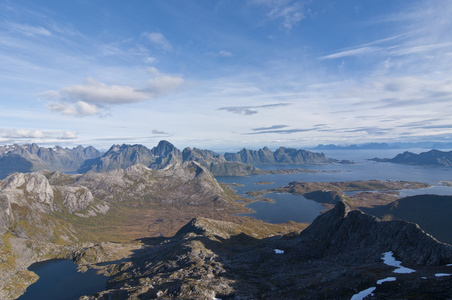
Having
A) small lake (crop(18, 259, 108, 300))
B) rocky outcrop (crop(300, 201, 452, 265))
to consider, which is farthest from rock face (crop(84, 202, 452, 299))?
small lake (crop(18, 259, 108, 300))

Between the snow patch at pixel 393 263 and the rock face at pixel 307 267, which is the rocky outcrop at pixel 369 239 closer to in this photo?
the rock face at pixel 307 267

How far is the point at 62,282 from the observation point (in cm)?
14975

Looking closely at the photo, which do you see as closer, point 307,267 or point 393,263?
point 393,263

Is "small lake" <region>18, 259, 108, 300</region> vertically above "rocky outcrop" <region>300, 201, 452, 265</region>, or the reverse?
"rocky outcrop" <region>300, 201, 452, 265</region>

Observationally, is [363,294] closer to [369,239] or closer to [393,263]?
[393,263]

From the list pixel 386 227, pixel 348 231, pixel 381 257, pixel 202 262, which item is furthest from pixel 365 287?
pixel 202 262

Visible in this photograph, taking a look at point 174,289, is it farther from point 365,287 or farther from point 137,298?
point 365,287

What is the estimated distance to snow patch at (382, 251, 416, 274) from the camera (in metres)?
78.1

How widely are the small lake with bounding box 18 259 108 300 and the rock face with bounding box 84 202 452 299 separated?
1310cm

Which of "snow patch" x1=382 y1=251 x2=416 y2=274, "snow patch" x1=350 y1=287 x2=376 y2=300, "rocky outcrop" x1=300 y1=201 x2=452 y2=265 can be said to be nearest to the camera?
"snow patch" x1=350 y1=287 x2=376 y2=300

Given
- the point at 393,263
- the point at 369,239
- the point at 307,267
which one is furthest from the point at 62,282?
the point at 393,263

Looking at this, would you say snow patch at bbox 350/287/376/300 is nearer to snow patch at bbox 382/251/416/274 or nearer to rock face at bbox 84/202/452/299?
rock face at bbox 84/202/452/299

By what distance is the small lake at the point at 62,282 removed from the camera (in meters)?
133

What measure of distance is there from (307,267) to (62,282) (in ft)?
487
